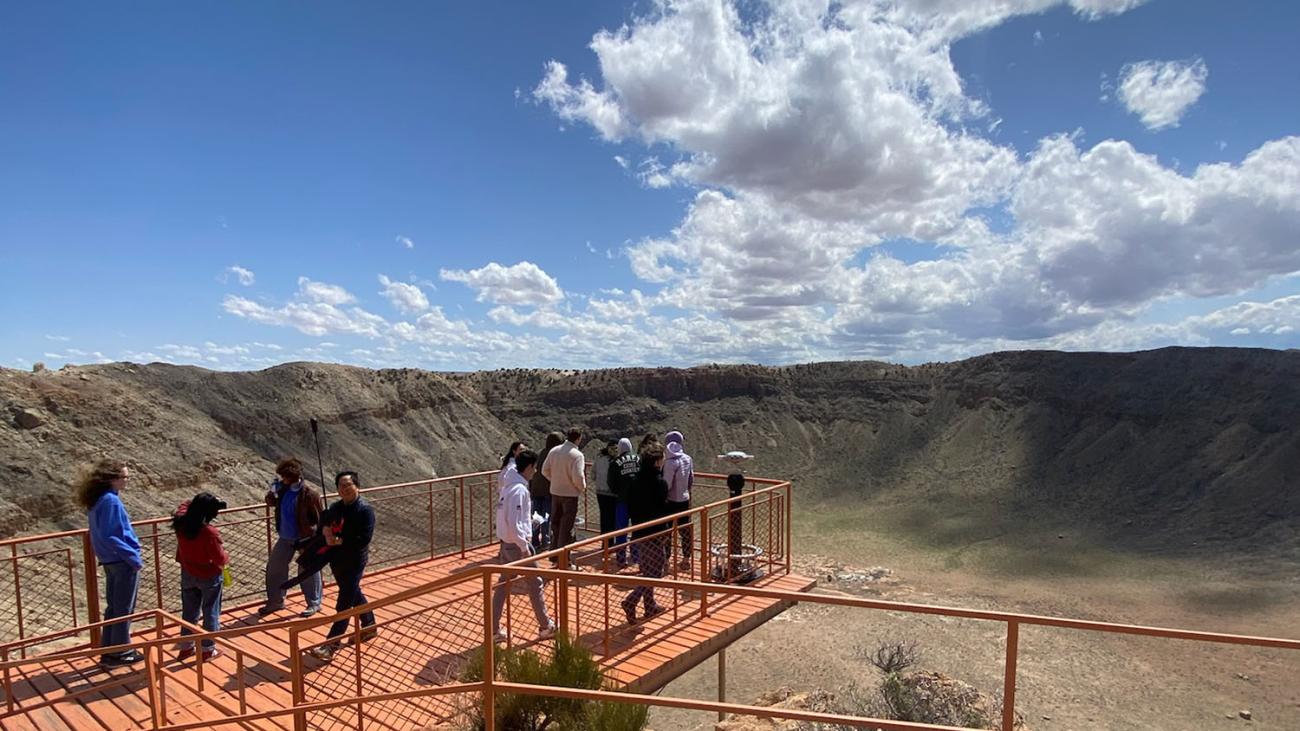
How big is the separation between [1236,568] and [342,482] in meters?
25.2

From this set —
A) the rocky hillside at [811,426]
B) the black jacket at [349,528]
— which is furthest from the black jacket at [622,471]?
the rocky hillside at [811,426]

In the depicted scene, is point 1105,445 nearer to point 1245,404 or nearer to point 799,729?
point 1245,404

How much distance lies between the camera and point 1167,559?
73.9ft

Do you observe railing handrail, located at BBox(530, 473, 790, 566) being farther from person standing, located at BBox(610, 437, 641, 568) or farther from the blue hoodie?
the blue hoodie

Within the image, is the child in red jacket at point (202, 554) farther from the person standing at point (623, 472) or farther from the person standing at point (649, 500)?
the person standing at point (623, 472)

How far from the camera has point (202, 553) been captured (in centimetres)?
609

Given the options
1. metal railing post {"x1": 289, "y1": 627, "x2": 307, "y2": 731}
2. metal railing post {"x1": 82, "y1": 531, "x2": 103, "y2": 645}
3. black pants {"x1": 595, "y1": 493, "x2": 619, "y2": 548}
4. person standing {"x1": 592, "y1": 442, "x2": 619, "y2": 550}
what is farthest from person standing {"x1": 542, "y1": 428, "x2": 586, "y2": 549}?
metal railing post {"x1": 82, "y1": 531, "x2": 103, "y2": 645}

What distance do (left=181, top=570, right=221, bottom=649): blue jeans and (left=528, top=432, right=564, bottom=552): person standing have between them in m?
3.33

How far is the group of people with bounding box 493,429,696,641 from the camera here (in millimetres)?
6367

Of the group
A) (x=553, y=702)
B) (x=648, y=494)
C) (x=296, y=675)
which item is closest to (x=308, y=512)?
(x=296, y=675)

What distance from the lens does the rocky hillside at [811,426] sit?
71.2ft

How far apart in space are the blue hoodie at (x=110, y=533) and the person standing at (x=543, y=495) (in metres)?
3.95

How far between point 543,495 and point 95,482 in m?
4.62

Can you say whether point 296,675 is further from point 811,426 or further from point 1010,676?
point 811,426
